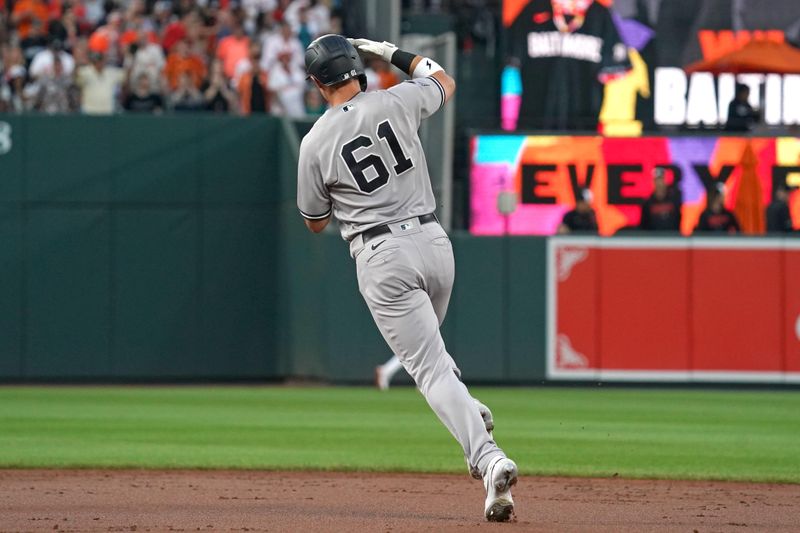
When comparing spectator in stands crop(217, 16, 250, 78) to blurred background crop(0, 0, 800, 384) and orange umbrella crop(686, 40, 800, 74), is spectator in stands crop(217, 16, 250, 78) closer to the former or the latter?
blurred background crop(0, 0, 800, 384)

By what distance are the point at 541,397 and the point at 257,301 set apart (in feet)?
16.6

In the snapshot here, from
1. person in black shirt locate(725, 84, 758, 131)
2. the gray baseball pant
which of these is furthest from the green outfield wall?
the gray baseball pant

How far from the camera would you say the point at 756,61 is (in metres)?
17.9

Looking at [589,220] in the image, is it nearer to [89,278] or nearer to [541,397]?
[541,397]

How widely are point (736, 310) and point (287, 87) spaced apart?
266 inches

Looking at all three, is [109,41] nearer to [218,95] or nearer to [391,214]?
[218,95]

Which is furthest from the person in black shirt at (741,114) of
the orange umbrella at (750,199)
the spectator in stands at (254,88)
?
the spectator in stands at (254,88)

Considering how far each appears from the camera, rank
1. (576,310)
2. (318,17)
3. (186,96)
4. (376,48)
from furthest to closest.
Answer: (318,17), (186,96), (576,310), (376,48)

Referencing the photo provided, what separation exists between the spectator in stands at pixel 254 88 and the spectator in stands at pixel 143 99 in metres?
1.13

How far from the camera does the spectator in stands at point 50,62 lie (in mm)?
18656

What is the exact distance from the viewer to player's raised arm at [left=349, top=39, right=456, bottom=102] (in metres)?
6.90

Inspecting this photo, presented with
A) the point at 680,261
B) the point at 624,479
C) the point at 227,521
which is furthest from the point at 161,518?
the point at 680,261

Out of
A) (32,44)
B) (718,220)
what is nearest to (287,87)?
(32,44)

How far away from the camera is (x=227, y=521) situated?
670 cm
